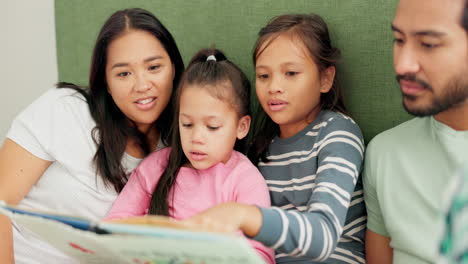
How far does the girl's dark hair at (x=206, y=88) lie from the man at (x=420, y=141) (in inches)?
15.0

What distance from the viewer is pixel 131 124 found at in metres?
1.55

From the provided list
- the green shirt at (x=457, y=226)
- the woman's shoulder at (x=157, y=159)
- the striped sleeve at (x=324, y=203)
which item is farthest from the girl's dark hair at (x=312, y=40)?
the green shirt at (x=457, y=226)

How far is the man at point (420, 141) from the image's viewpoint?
3.13 feet

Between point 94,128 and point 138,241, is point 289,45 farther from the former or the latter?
point 138,241

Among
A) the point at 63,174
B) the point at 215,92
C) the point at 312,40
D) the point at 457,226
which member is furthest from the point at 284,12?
the point at 457,226

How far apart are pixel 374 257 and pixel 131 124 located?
81cm

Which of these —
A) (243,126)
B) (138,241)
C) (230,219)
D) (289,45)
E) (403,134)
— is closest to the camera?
(138,241)

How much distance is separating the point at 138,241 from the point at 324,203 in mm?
462

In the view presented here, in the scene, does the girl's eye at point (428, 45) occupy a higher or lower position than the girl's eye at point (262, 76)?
higher

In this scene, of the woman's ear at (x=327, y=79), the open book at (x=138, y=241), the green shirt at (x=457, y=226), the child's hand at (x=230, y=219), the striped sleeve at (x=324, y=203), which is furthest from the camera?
the woman's ear at (x=327, y=79)

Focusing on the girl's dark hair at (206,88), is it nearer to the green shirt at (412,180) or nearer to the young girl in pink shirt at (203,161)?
the young girl in pink shirt at (203,161)

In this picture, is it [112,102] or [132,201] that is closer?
[132,201]

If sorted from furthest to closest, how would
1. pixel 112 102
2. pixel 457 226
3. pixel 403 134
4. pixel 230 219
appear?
pixel 112 102, pixel 403 134, pixel 230 219, pixel 457 226

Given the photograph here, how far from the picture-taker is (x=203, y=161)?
1315mm
